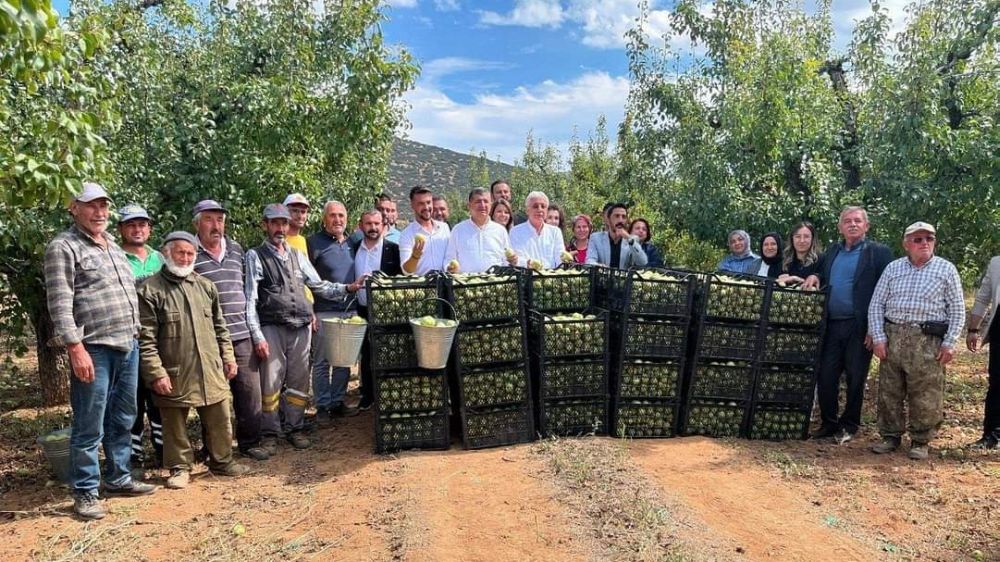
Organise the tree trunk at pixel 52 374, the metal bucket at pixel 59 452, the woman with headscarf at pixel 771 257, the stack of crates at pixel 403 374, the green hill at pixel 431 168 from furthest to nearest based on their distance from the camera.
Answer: the green hill at pixel 431 168
the tree trunk at pixel 52 374
the woman with headscarf at pixel 771 257
the stack of crates at pixel 403 374
the metal bucket at pixel 59 452

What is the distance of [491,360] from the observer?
539 centimetres

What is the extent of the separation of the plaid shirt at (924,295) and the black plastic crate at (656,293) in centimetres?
163

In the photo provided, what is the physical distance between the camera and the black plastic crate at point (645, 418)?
5.68m

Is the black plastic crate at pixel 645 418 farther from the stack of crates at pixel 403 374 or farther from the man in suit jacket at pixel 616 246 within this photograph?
the man in suit jacket at pixel 616 246

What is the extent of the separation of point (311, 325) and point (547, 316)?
7.15 feet

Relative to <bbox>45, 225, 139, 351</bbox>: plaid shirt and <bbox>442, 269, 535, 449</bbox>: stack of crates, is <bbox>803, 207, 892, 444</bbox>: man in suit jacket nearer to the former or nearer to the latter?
<bbox>442, 269, 535, 449</bbox>: stack of crates

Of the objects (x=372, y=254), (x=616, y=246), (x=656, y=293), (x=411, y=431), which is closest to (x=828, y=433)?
(x=656, y=293)

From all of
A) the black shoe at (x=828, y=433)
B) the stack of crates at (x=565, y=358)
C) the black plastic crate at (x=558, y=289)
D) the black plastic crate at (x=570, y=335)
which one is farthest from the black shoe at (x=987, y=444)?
the black plastic crate at (x=558, y=289)

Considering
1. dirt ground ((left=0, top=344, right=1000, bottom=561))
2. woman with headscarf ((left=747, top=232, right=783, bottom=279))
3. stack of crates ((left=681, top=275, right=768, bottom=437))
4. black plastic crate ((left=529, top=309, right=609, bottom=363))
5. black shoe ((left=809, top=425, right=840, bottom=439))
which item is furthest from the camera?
woman with headscarf ((left=747, top=232, right=783, bottom=279))

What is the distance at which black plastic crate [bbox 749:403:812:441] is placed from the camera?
233 inches

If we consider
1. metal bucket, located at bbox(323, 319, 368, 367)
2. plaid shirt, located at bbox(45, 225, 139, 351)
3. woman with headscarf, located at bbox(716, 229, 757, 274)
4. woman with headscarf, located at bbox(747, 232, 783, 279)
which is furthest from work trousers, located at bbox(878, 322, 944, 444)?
plaid shirt, located at bbox(45, 225, 139, 351)

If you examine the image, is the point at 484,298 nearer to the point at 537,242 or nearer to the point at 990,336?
the point at 537,242

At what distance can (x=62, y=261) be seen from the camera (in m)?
4.06

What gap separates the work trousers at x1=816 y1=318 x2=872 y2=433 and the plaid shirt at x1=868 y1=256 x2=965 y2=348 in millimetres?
318
